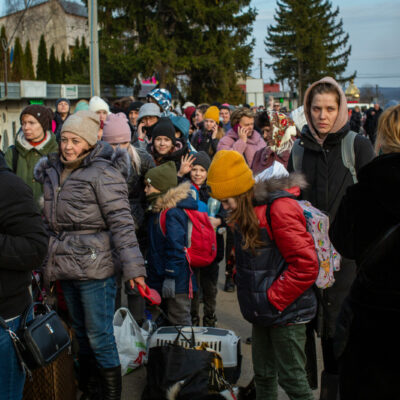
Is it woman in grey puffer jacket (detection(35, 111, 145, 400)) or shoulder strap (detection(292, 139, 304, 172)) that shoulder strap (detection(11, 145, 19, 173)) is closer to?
woman in grey puffer jacket (detection(35, 111, 145, 400))

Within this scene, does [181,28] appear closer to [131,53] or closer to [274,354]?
[131,53]

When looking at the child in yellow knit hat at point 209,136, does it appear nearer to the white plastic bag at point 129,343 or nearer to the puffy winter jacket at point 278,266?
the white plastic bag at point 129,343

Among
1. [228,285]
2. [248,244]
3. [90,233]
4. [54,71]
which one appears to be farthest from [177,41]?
[248,244]

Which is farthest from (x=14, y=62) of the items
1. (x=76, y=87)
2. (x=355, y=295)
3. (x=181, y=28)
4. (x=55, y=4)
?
(x=355, y=295)

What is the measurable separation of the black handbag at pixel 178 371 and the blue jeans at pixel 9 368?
3.39 feet

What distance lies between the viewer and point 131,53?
97.3 feet

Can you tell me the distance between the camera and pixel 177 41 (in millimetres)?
30453

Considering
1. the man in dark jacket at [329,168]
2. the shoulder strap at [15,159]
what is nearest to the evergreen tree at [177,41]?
the shoulder strap at [15,159]

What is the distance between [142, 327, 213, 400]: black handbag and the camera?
3.38 metres

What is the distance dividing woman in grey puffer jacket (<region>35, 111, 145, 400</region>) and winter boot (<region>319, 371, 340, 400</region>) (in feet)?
4.29

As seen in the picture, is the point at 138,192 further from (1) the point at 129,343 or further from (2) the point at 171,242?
(1) the point at 129,343

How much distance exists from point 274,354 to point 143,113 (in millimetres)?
4031

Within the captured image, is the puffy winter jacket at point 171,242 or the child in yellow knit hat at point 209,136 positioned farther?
the child in yellow knit hat at point 209,136

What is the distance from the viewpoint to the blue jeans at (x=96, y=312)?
3.51m
